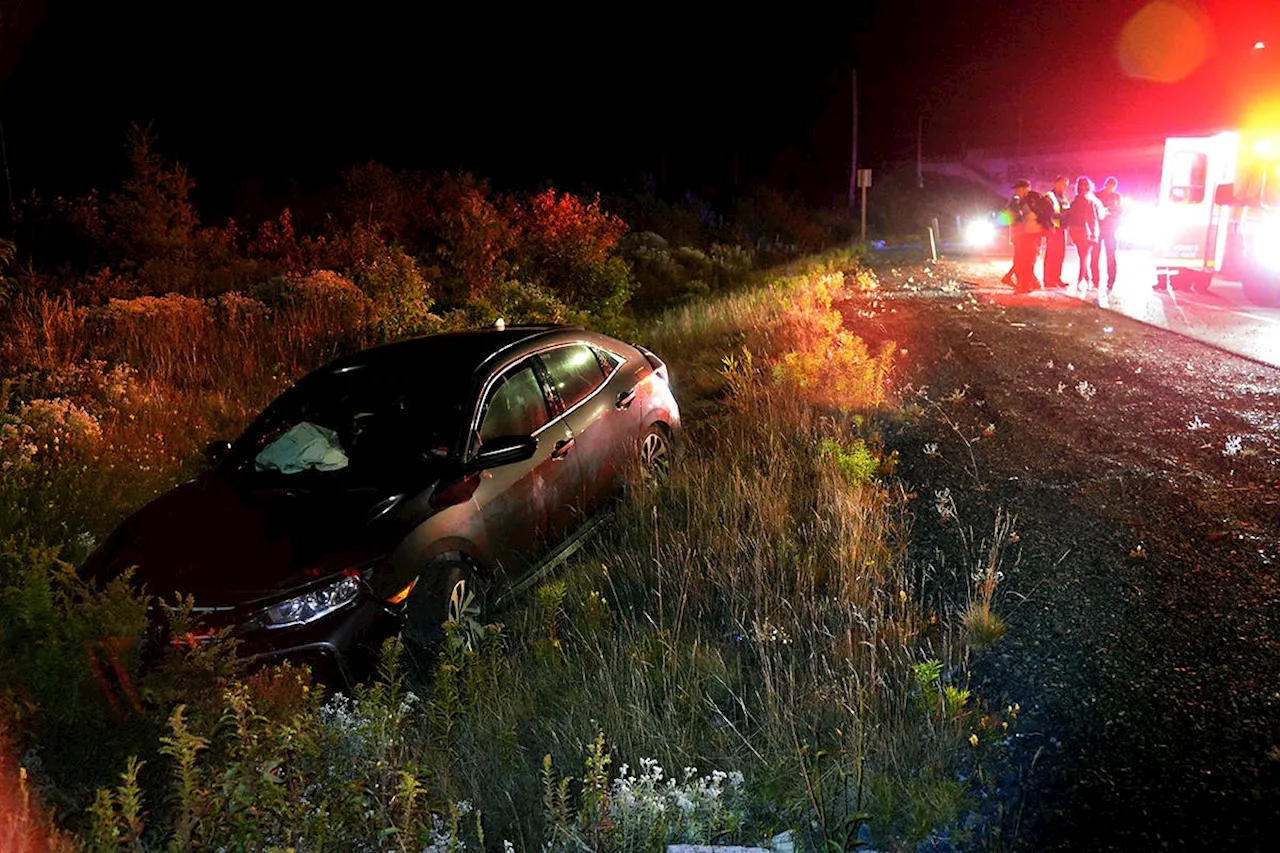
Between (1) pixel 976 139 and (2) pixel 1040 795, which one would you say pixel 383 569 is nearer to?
(2) pixel 1040 795

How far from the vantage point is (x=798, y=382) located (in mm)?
8656

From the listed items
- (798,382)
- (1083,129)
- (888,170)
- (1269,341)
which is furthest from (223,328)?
(1083,129)

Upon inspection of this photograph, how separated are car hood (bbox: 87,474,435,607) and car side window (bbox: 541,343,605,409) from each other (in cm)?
156

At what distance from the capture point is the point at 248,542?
4.30m

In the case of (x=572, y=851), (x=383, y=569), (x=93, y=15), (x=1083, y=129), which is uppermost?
(x=93, y=15)

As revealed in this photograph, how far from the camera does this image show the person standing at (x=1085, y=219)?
15.1 meters

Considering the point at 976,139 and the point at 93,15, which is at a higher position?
the point at 93,15

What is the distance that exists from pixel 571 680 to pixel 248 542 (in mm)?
1605

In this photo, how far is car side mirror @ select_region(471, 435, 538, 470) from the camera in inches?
188

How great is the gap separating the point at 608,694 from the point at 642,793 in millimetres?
699

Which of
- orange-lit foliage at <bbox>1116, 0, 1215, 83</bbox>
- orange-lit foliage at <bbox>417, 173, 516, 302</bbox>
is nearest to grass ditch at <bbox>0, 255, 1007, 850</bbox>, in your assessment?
orange-lit foliage at <bbox>417, 173, 516, 302</bbox>

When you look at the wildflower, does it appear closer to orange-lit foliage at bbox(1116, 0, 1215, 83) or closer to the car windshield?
the car windshield

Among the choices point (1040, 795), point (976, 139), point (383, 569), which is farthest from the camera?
point (976, 139)

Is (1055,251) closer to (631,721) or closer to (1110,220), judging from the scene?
(1110,220)
